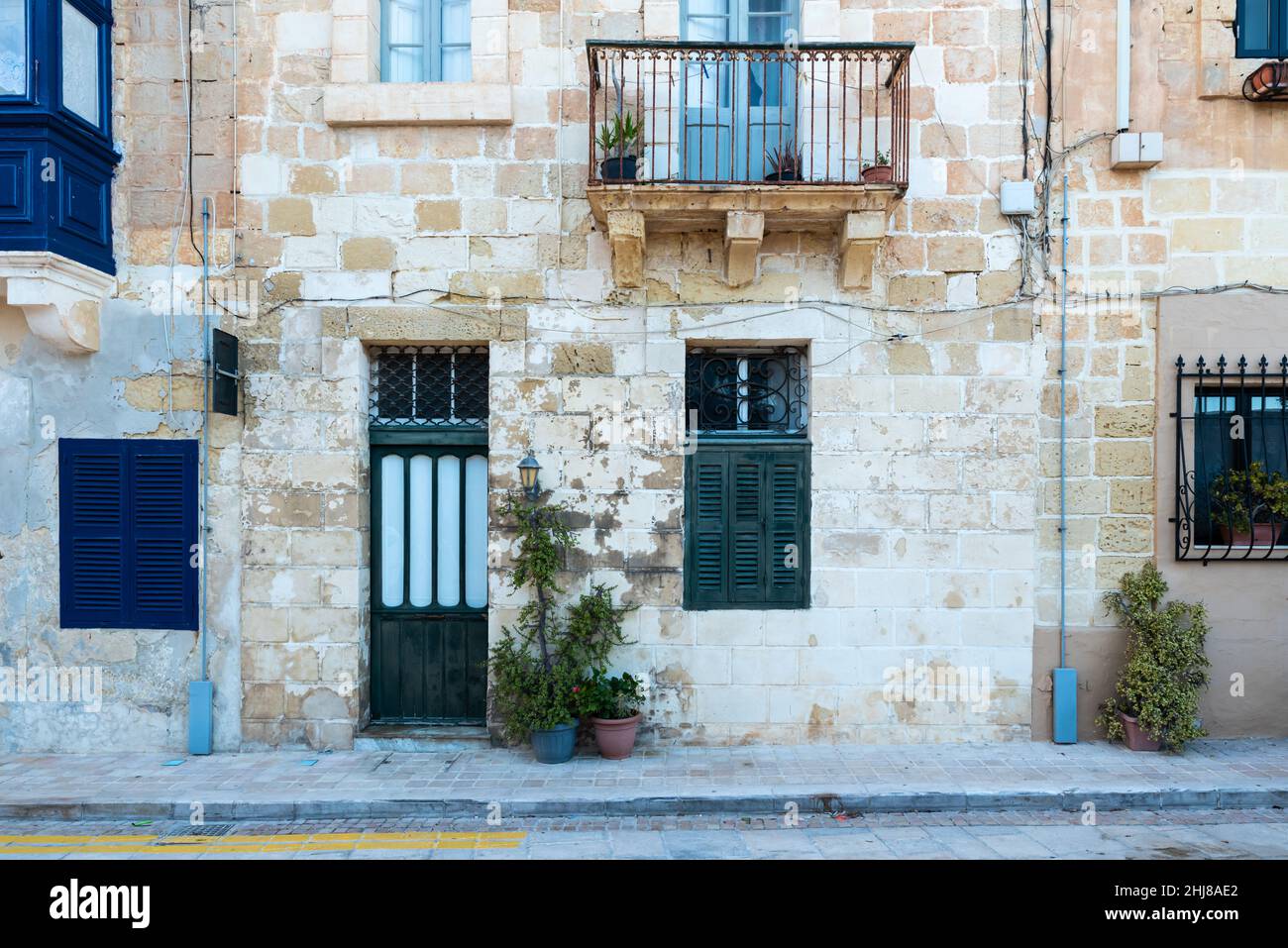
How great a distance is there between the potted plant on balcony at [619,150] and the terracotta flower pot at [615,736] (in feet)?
14.0

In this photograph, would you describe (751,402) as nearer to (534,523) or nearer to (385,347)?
(534,523)

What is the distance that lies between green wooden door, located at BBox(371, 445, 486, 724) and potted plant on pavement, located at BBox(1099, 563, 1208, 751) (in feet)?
17.8

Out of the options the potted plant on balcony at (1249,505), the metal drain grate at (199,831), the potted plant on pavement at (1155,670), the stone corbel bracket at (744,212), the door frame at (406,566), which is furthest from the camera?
the door frame at (406,566)

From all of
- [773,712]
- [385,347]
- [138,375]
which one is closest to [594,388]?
[385,347]

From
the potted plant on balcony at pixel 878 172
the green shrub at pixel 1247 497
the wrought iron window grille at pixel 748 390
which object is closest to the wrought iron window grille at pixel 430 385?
the wrought iron window grille at pixel 748 390

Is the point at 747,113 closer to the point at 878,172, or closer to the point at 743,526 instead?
the point at 878,172

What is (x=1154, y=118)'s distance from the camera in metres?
7.46

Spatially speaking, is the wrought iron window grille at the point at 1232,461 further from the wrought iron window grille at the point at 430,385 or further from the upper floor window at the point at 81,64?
the upper floor window at the point at 81,64

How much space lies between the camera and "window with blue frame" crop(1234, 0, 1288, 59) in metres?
7.61

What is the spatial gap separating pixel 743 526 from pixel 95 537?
5.48 metres

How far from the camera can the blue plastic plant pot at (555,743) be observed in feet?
22.7

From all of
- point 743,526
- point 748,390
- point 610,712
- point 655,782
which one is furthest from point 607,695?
point 748,390

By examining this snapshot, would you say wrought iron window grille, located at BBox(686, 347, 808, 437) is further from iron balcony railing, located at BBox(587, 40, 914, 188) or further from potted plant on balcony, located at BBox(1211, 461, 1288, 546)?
potted plant on balcony, located at BBox(1211, 461, 1288, 546)

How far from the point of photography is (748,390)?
7727 mm
